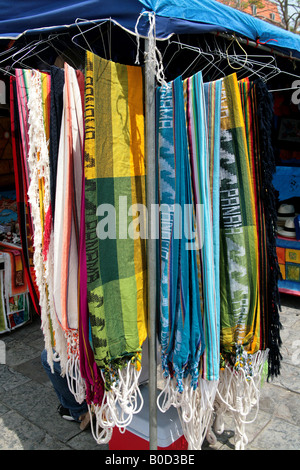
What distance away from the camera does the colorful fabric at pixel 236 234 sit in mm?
1526

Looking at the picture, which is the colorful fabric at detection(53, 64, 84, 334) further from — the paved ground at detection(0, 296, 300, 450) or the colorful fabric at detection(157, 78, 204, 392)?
the paved ground at detection(0, 296, 300, 450)

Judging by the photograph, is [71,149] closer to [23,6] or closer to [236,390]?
[23,6]

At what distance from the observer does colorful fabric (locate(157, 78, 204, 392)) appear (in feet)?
4.93

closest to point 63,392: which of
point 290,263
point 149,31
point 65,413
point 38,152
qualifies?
point 65,413

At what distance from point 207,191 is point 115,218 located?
39cm

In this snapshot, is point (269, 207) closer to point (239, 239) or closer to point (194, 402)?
point (239, 239)

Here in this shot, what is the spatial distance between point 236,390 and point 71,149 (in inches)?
50.4

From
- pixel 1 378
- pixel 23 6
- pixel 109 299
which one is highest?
pixel 23 6

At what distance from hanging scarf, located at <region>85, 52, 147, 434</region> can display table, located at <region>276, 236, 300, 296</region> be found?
3.16 m

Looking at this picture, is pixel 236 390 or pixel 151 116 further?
pixel 236 390

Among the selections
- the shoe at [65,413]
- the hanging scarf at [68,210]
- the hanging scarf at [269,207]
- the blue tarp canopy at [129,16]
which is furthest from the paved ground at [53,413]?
the blue tarp canopy at [129,16]

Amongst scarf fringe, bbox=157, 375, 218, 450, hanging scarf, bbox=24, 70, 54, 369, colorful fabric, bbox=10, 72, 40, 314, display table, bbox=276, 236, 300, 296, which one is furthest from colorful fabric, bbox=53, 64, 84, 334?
display table, bbox=276, 236, 300, 296
